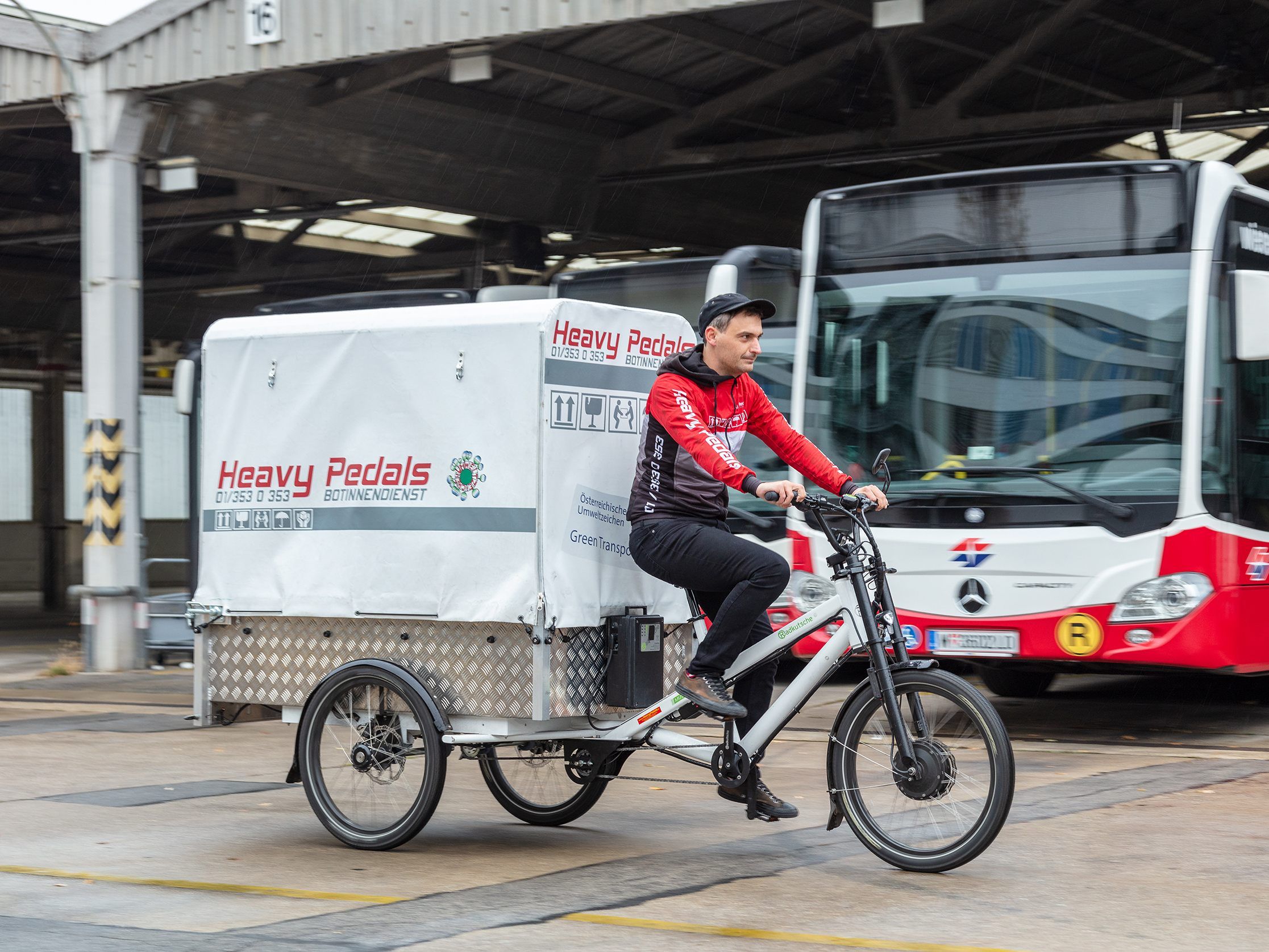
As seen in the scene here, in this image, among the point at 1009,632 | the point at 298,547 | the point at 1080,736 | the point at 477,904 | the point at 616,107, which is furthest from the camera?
the point at 616,107

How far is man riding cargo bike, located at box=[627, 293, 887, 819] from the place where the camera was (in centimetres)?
614

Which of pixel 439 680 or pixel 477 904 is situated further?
pixel 439 680

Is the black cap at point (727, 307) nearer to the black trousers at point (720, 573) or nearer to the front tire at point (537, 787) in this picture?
the black trousers at point (720, 573)

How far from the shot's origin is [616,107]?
71.2 ft

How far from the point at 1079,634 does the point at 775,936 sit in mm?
4745

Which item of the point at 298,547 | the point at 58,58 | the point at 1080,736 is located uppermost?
the point at 58,58

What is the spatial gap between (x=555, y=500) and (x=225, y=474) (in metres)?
1.58

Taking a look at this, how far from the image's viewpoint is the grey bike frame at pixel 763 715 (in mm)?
6113

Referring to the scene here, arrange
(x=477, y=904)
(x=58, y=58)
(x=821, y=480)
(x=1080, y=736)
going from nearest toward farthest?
1. (x=477, y=904)
2. (x=821, y=480)
3. (x=1080, y=736)
4. (x=58, y=58)

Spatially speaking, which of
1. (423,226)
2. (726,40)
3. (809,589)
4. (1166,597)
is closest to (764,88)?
(726,40)

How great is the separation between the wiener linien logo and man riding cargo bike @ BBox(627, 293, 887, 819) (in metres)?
0.59

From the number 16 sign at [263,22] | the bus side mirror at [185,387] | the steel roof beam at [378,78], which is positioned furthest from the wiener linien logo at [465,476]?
the steel roof beam at [378,78]

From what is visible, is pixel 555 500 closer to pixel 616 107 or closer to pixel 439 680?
pixel 439 680

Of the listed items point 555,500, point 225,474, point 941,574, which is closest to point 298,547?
point 225,474
